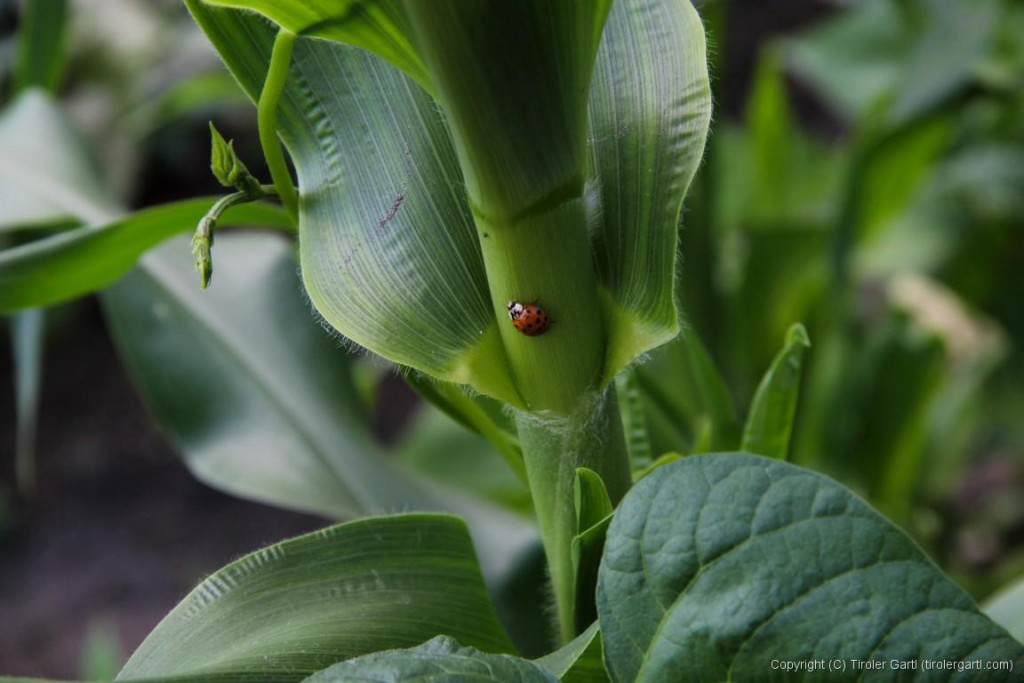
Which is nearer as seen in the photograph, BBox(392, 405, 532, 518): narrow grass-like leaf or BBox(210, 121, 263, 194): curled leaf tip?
BBox(210, 121, 263, 194): curled leaf tip

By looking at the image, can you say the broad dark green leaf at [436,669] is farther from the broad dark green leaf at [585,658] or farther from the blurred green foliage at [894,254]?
the blurred green foliage at [894,254]

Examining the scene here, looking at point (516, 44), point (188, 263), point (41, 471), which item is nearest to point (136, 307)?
point (188, 263)

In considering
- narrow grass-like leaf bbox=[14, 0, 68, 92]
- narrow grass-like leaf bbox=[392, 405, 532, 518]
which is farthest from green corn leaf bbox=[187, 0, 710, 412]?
narrow grass-like leaf bbox=[392, 405, 532, 518]

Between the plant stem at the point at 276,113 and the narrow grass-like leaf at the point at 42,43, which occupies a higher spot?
the narrow grass-like leaf at the point at 42,43

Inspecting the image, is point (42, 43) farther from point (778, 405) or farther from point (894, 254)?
point (894, 254)

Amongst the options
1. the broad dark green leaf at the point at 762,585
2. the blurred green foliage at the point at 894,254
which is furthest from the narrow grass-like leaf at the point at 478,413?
the blurred green foliage at the point at 894,254

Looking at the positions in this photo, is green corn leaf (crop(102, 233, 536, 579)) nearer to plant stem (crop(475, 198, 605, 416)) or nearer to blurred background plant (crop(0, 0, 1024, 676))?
blurred background plant (crop(0, 0, 1024, 676))
